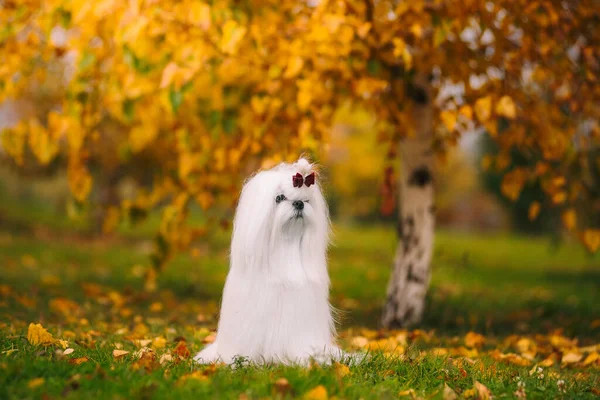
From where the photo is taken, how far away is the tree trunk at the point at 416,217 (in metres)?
5.41

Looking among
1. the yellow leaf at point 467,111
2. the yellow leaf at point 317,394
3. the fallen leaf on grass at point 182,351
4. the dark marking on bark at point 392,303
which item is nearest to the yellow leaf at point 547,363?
the dark marking on bark at point 392,303

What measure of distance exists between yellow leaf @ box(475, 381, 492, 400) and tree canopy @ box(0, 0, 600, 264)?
5.66ft

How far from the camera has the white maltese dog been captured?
3092mm

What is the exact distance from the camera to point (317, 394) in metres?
2.63

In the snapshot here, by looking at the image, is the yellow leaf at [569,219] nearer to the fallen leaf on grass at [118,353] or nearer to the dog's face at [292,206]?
the dog's face at [292,206]

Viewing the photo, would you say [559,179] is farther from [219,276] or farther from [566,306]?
[219,276]

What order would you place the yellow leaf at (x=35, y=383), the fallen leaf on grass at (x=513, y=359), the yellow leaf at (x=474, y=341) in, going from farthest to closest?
the yellow leaf at (x=474, y=341)
the fallen leaf on grass at (x=513, y=359)
the yellow leaf at (x=35, y=383)

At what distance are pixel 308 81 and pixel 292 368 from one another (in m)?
2.18

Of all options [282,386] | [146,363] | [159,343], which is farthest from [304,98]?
[282,386]

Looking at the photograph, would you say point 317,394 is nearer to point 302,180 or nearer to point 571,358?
point 302,180

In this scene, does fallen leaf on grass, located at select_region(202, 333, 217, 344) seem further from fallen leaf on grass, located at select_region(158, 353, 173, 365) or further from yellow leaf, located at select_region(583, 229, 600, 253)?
yellow leaf, located at select_region(583, 229, 600, 253)

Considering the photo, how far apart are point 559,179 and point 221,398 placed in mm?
3438

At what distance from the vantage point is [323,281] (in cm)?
324

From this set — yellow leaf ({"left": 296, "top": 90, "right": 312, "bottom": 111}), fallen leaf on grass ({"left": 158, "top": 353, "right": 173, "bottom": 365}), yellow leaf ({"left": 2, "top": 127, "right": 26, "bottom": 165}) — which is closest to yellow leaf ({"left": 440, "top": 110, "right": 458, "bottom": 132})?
yellow leaf ({"left": 296, "top": 90, "right": 312, "bottom": 111})
